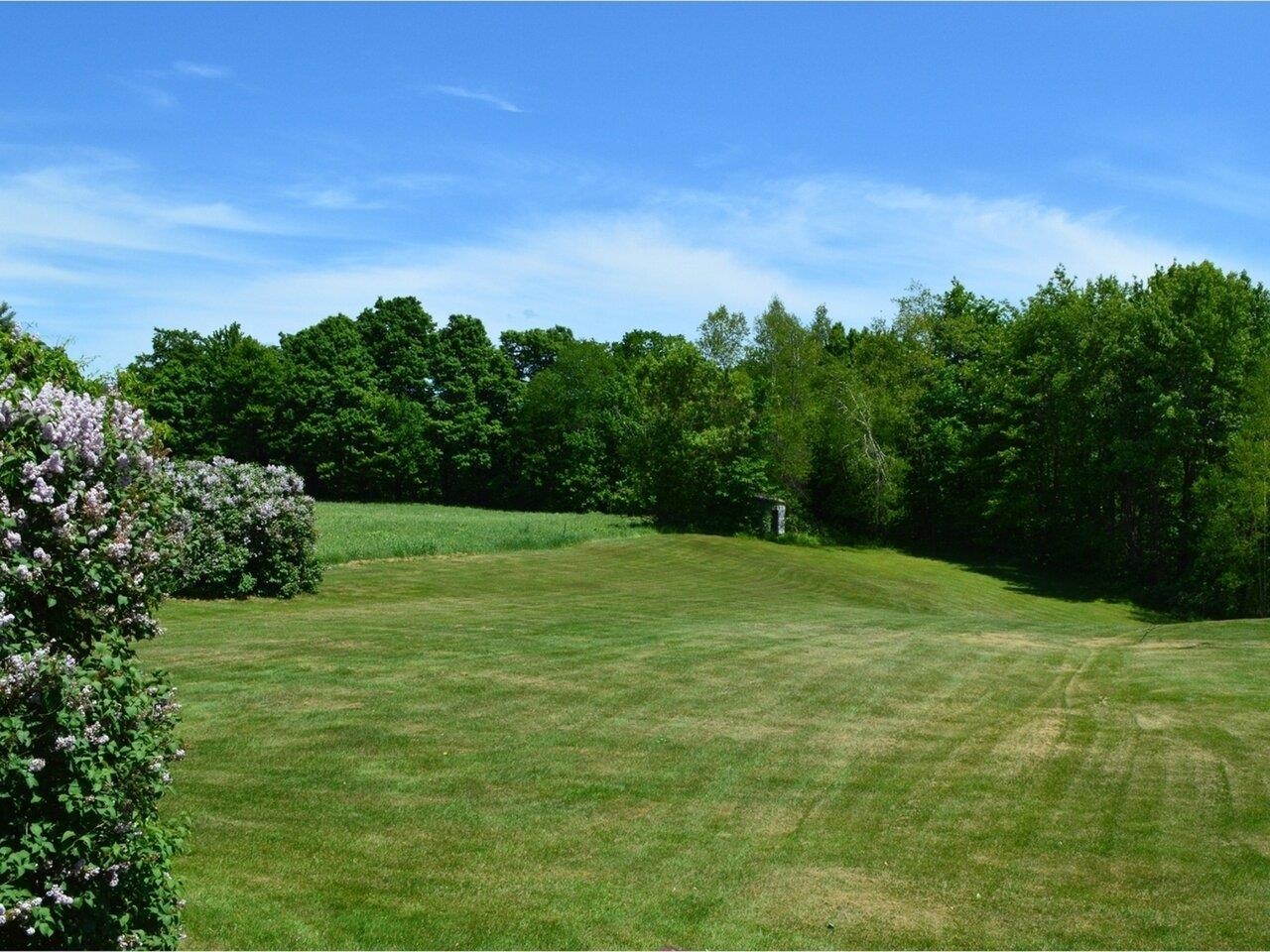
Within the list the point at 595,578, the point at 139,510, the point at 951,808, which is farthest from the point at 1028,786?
the point at 595,578

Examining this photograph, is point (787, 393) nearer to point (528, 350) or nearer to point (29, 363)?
point (528, 350)

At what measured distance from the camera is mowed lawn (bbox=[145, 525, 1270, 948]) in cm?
791

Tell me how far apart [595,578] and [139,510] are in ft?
94.8

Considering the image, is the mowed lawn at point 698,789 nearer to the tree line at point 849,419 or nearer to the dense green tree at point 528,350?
the tree line at point 849,419

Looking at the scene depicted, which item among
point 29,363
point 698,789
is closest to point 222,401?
point 698,789

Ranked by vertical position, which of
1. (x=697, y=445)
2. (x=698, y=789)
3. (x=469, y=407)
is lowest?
(x=698, y=789)

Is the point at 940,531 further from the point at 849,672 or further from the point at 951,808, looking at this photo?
the point at 951,808

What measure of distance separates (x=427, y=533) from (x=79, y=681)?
39.6 metres

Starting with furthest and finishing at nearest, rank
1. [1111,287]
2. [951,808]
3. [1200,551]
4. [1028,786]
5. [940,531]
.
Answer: [940,531] < [1111,287] < [1200,551] < [1028,786] < [951,808]

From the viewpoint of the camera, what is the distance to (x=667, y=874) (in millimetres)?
8641

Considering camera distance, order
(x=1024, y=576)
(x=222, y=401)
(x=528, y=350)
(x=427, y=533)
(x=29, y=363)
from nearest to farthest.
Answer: (x=29, y=363), (x=427, y=533), (x=1024, y=576), (x=222, y=401), (x=528, y=350)

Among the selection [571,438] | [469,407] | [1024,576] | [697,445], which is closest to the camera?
[1024,576]

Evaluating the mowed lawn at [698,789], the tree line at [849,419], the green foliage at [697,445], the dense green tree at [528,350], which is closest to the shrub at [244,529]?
the mowed lawn at [698,789]

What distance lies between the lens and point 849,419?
6238cm
